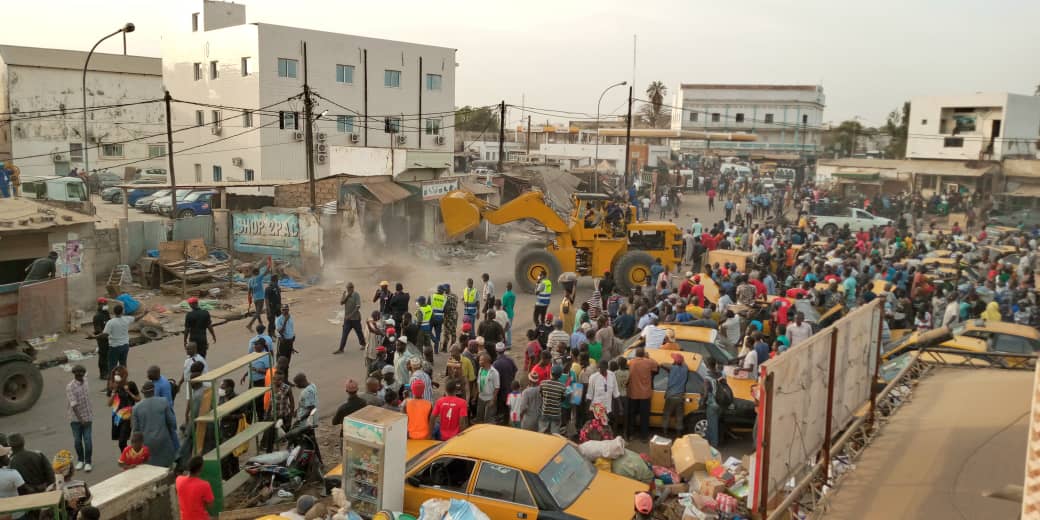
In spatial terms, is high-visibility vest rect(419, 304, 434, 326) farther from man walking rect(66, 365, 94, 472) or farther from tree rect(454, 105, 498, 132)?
tree rect(454, 105, 498, 132)

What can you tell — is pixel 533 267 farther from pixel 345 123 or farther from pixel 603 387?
pixel 345 123

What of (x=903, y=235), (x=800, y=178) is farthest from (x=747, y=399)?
(x=800, y=178)

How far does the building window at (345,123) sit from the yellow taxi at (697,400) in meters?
33.7

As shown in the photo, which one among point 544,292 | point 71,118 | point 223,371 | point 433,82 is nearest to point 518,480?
point 223,371

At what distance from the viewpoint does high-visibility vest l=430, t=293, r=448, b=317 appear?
14045mm

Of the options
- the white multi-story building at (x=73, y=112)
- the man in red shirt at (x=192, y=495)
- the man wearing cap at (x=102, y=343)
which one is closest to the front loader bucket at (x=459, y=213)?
the man wearing cap at (x=102, y=343)

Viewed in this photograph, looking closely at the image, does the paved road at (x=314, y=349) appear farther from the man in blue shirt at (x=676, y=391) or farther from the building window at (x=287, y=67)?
the building window at (x=287, y=67)

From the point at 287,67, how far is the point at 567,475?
35323mm

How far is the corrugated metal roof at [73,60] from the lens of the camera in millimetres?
44094

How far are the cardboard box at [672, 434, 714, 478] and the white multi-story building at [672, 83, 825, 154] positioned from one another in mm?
70077

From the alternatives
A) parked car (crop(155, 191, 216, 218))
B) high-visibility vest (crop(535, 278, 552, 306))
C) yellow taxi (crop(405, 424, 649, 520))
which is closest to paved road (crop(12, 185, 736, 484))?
high-visibility vest (crop(535, 278, 552, 306))

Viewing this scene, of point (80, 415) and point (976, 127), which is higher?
point (976, 127)

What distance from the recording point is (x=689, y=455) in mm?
8469

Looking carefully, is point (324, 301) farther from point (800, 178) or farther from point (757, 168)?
point (757, 168)
